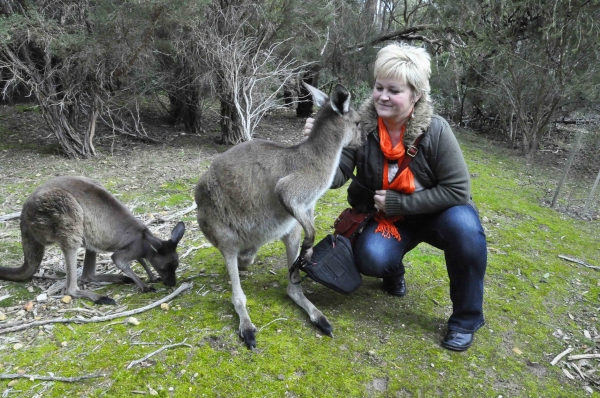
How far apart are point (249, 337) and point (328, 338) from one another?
0.43m

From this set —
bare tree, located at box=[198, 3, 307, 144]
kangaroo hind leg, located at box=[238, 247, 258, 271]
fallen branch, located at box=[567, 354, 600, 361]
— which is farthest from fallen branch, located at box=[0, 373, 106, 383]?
bare tree, located at box=[198, 3, 307, 144]

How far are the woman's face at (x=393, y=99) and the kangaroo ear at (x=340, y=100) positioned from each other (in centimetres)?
17

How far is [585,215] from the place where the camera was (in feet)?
16.1

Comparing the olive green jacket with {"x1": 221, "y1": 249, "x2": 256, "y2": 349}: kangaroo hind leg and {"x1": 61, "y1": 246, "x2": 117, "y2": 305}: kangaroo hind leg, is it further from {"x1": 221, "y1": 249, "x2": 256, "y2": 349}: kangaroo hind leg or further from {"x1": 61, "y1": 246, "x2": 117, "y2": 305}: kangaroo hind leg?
{"x1": 61, "y1": 246, "x2": 117, "y2": 305}: kangaroo hind leg

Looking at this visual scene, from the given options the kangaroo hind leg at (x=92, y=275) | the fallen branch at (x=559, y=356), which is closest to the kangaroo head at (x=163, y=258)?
the kangaroo hind leg at (x=92, y=275)

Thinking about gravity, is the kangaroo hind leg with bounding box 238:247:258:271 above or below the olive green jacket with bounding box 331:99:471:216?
below

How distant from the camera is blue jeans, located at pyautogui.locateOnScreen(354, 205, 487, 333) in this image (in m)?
2.28

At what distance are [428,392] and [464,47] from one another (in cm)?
677

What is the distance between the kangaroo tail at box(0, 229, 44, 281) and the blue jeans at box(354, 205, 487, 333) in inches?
77.6

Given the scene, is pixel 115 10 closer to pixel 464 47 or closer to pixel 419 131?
pixel 419 131

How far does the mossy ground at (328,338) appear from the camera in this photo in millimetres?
2055

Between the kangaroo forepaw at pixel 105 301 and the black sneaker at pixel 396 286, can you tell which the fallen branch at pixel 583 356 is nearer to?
the black sneaker at pixel 396 286

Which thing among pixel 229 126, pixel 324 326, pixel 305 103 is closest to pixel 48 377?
pixel 324 326

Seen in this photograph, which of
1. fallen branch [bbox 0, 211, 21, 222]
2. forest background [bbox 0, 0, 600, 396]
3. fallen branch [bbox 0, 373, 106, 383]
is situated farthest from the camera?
forest background [bbox 0, 0, 600, 396]
